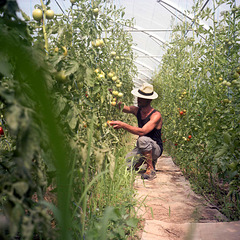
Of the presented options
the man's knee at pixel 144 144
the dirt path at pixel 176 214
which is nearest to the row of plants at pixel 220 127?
the dirt path at pixel 176 214

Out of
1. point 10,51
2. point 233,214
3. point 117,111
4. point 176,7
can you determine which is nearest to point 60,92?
point 10,51

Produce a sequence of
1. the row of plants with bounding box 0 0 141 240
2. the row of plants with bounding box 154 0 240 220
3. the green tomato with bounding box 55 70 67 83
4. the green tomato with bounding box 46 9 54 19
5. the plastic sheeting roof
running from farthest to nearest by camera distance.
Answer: the plastic sheeting roof → the row of plants with bounding box 154 0 240 220 → the green tomato with bounding box 46 9 54 19 → the green tomato with bounding box 55 70 67 83 → the row of plants with bounding box 0 0 141 240

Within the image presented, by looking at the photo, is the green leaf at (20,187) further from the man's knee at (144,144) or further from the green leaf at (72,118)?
the man's knee at (144,144)

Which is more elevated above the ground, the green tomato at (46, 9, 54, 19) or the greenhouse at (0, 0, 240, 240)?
the green tomato at (46, 9, 54, 19)

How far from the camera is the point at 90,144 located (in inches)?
41.7

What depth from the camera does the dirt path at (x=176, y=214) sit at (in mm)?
1707

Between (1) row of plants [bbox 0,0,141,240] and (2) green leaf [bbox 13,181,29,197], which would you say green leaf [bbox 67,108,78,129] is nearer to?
(1) row of plants [bbox 0,0,141,240]

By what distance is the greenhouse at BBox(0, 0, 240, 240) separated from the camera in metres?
0.51

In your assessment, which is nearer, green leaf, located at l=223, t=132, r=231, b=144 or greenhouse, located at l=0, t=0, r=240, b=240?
greenhouse, located at l=0, t=0, r=240, b=240

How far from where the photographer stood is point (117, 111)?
324 cm

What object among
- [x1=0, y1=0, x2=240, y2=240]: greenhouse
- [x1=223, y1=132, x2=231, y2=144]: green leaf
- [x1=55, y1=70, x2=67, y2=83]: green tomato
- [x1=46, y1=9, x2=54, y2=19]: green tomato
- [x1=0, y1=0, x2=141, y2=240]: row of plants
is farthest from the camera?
[x1=223, y1=132, x2=231, y2=144]: green leaf

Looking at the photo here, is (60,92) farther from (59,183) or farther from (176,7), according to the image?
(176,7)

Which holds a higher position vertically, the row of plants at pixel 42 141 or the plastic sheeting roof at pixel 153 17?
the plastic sheeting roof at pixel 153 17

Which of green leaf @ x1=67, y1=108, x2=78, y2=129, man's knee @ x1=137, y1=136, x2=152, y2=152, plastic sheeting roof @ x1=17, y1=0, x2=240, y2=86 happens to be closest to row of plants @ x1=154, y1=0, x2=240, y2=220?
man's knee @ x1=137, y1=136, x2=152, y2=152
